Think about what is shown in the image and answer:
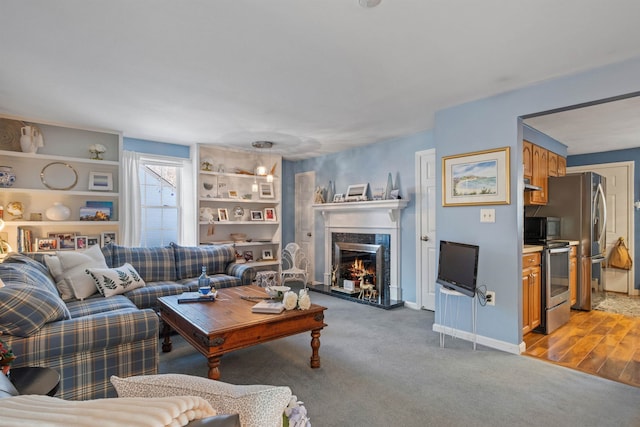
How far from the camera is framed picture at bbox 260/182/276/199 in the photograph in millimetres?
5934

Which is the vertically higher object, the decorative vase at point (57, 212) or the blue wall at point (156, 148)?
the blue wall at point (156, 148)

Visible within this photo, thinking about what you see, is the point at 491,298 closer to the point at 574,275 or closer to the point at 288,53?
the point at 574,275

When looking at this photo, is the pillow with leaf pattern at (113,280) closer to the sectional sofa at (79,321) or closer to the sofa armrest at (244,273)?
the sectional sofa at (79,321)

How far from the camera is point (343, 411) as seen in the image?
6.97 feet

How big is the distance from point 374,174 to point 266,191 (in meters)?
2.00

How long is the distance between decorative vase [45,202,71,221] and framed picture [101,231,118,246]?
0.48 metres

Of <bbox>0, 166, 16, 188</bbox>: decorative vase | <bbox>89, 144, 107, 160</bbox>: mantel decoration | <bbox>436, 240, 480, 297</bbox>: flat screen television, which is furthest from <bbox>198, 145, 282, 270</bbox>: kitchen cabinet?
<bbox>436, 240, 480, 297</bbox>: flat screen television

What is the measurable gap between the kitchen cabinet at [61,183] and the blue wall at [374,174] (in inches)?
116

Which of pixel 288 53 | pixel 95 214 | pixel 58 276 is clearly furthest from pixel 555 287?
pixel 95 214

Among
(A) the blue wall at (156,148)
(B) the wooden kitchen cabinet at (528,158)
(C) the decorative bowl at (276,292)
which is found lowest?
(C) the decorative bowl at (276,292)

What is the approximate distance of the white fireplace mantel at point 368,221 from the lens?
15.6 feet

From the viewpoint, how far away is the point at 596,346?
3.19 metres

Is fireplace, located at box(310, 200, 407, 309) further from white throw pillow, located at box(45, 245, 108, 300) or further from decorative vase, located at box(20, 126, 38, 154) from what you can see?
decorative vase, located at box(20, 126, 38, 154)

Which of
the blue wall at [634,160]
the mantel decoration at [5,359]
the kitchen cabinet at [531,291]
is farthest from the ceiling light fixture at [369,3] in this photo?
the blue wall at [634,160]
